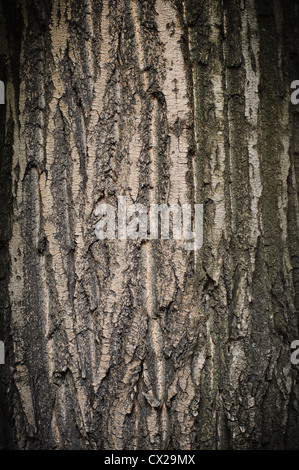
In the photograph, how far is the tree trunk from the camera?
0.92 meters

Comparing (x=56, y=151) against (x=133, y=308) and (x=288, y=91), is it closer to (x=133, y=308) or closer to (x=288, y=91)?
(x=133, y=308)

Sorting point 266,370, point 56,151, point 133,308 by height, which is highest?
point 56,151

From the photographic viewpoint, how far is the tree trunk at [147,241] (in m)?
A: 0.92

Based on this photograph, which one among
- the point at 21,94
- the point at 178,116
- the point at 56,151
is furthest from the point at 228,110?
the point at 21,94

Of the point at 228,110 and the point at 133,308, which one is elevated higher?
the point at 228,110

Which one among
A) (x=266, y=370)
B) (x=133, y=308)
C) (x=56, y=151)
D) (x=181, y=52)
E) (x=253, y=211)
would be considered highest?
(x=181, y=52)

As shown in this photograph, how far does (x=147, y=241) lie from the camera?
0.92 meters

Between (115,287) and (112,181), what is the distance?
1.01 ft

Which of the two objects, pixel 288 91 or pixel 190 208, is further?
pixel 288 91

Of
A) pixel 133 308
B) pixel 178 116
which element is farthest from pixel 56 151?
pixel 133 308

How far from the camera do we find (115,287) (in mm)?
919

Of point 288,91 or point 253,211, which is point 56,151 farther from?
point 288,91

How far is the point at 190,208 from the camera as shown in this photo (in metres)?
0.93

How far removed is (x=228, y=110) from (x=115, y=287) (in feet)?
2.05
